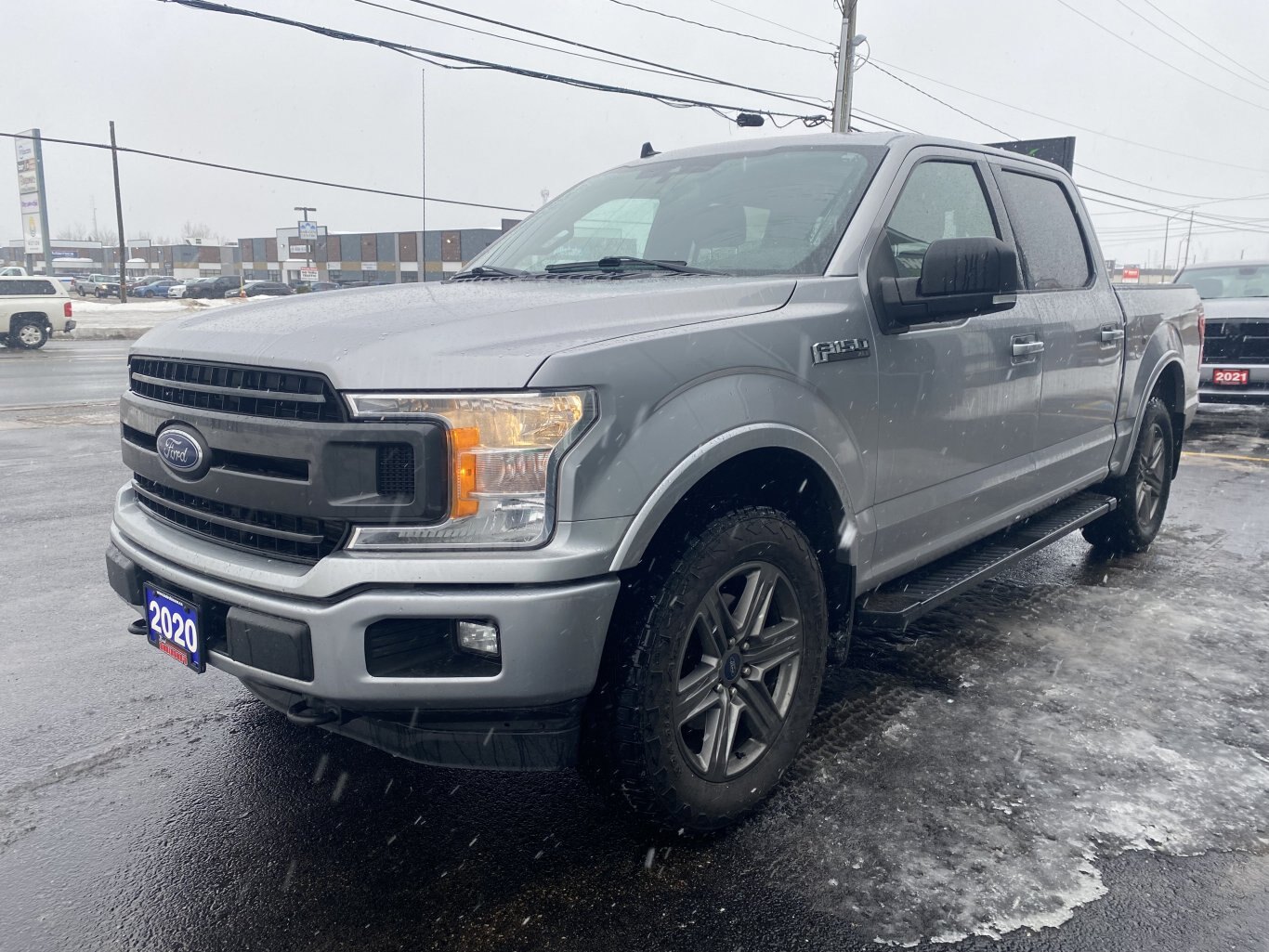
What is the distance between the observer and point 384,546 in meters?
2.14

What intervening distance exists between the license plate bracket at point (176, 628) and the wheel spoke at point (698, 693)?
1.16m

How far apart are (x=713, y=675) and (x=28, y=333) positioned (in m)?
23.9

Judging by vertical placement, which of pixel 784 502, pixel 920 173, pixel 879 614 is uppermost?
pixel 920 173

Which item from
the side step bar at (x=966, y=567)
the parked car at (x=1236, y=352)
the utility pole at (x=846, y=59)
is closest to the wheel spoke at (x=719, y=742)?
the side step bar at (x=966, y=567)

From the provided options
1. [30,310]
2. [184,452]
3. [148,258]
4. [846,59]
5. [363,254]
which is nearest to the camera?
[184,452]

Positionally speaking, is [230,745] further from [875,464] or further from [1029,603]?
[1029,603]

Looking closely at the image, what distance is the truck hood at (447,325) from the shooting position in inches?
84.2

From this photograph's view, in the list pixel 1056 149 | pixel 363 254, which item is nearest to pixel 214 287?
pixel 363 254

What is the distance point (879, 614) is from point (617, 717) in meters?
1.12

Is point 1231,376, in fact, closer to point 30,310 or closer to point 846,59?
point 846,59

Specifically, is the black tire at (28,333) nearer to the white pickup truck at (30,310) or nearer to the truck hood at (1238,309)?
the white pickup truck at (30,310)

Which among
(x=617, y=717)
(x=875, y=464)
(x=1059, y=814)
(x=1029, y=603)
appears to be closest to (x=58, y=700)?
(x=617, y=717)

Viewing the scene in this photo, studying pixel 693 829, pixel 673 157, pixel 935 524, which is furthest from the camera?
pixel 673 157

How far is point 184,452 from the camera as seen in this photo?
8.09 ft
